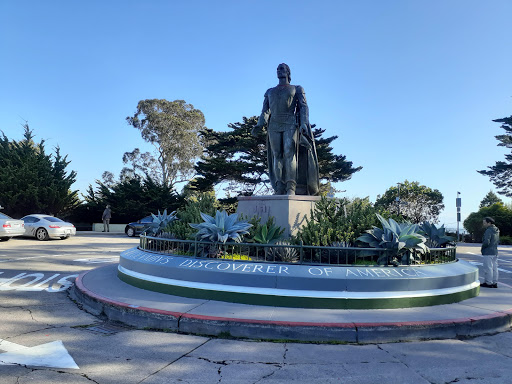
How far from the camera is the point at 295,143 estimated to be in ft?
30.3

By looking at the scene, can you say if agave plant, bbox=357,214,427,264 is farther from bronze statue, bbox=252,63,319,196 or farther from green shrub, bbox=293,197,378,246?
bronze statue, bbox=252,63,319,196

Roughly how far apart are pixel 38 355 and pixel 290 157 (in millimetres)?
6585

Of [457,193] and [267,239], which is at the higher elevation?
[457,193]

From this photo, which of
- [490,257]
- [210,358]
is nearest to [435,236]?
[490,257]

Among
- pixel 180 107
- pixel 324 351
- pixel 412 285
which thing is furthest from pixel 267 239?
pixel 180 107

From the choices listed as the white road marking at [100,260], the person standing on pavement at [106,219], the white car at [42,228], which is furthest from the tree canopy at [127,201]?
the white road marking at [100,260]

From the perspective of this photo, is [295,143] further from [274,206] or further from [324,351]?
[324,351]

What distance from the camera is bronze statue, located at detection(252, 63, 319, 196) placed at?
9.06 meters

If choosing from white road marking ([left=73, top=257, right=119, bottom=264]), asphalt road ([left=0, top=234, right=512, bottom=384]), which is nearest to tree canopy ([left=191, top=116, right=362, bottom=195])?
white road marking ([left=73, top=257, right=119, bottom=264])

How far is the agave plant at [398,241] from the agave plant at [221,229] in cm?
221

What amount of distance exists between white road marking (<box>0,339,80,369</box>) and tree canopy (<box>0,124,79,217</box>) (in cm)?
2510

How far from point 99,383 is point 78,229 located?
3215cm

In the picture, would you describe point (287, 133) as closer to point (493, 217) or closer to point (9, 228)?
point (9, 228)

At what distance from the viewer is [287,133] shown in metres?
9.16
